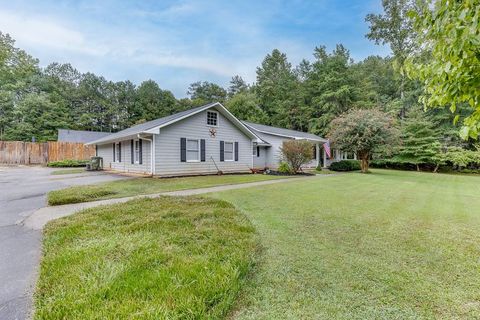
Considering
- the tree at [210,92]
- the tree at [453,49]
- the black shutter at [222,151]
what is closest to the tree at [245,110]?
the tree at [210,92]

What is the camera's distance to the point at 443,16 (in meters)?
2.10

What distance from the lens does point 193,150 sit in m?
14.7

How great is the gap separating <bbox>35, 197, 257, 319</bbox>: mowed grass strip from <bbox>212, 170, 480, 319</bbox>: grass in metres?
0.37

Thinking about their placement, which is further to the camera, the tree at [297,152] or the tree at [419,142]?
the tree at [419,142]

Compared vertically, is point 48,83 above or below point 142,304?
above

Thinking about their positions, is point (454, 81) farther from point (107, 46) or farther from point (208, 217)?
point (107, 46)

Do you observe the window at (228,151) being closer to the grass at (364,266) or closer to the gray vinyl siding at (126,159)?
the gray vinyl siding at (126,159)

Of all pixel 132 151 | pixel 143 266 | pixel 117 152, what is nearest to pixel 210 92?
pixel 117 152

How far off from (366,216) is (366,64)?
129 feet

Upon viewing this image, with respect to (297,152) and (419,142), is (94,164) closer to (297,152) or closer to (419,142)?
(297,152)

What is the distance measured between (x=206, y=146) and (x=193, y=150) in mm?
896

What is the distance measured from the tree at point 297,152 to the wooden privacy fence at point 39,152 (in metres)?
20.5

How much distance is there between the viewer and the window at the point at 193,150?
47.5ft

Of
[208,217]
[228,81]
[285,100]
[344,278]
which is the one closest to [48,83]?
[228,81]
